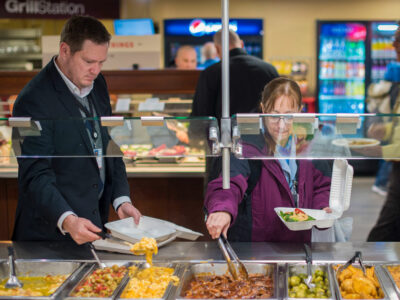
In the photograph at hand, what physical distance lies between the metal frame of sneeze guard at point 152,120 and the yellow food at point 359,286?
97cm

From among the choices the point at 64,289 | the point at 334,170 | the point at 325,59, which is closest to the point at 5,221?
the point at 64,289

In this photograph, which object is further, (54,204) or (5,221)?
(5,221)

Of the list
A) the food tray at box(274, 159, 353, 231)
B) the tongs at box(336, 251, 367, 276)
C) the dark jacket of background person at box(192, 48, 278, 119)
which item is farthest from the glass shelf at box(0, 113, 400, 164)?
the dark jacket of background person at box(192, 48, 278, 119)

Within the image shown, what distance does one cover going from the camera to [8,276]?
2.26 meters

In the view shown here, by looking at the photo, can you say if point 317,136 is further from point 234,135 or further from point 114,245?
point 114,245

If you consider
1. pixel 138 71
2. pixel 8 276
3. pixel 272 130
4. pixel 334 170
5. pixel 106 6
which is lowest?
pixel 8 276

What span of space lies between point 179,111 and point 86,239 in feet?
8.12

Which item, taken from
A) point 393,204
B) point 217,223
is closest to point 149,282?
point 217,223

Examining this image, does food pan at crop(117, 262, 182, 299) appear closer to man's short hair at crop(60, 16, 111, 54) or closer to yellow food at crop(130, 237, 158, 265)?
yellow food at crop(130, 237, 158, 265)

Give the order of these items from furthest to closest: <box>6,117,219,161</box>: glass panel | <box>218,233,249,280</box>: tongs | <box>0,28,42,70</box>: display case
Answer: <box>0,28,42,70</box>: display case
<box>218,233,249,280</box>: tongs
<box>6,117,219,161</box>: glass panel

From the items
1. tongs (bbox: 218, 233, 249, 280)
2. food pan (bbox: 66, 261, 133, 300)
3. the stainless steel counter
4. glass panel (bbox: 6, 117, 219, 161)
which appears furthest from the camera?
the stainless steel counter

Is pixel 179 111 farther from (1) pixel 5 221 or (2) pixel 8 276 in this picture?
(2) pixel 8 276

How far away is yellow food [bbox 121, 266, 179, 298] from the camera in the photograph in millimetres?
2010

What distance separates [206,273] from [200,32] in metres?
→ 7.54
